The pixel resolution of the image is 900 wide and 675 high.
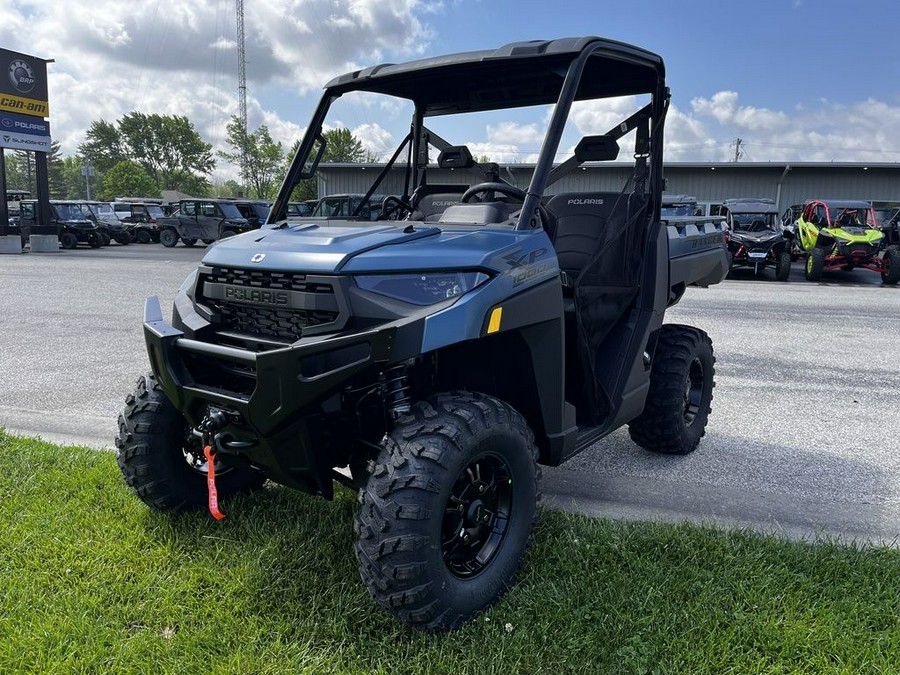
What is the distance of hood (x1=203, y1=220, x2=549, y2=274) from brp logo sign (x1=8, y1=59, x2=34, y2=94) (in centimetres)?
2452

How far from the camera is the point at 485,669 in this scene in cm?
229

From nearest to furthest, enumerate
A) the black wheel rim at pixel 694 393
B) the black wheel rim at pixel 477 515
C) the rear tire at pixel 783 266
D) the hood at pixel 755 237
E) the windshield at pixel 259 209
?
the black wheel rim at pixel 477 515 < the black wheel rim at pixel 694 393 < the rear tire at pixel 783 266 < the hood at pixel 755 237 < the windshield at pixel 259 209

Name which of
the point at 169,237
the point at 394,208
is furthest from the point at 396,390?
the point at 169,237

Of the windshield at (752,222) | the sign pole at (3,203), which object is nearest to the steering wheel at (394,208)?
the windshield at (752,222)

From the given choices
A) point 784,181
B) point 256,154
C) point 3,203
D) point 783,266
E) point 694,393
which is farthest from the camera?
point 256,154

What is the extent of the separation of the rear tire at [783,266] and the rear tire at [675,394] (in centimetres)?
1305

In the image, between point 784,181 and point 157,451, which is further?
point 784,181

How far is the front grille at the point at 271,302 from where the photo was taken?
95.8 inches

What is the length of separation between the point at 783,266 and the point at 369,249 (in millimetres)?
15748

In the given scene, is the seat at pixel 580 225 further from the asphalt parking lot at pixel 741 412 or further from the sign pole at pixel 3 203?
the sign pole at pixel 3 203

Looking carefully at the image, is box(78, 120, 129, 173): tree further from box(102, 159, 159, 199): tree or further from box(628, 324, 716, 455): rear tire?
box(628, 324, 716, 455): rear tire

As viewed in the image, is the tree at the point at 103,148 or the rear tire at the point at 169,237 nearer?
the rear tire at the point at 169,237

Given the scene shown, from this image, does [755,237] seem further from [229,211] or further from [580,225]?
[229,211]

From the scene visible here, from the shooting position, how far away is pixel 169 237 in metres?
27.2
